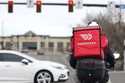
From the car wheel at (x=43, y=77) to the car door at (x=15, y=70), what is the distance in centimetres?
32

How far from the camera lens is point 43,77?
69.3 ft

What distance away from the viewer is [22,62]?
21094 mm

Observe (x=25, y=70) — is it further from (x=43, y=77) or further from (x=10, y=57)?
(x=10, y=57)

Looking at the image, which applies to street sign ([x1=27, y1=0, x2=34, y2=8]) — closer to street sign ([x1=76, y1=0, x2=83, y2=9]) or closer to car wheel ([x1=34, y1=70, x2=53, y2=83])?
street sign ([x1=76, y1=0, x2=83, y2=9])

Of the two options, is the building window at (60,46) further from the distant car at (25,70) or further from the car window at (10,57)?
the car window at (10,57)

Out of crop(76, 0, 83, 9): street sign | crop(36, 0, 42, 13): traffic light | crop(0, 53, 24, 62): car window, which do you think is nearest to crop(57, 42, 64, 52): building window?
crop(76, 0, 83, 9): street sign

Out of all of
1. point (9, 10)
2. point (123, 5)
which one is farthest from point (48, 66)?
point (123, 5)

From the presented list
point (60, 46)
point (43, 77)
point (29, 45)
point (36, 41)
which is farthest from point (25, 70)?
point (36, 41)

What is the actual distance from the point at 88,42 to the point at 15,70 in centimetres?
1373

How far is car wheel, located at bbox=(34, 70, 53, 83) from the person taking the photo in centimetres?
2080

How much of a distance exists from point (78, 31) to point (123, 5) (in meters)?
33.5

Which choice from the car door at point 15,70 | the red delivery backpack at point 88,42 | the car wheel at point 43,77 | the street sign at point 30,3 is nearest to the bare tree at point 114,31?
the street sign at point 30,3

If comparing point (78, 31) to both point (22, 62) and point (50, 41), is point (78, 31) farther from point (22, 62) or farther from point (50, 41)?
point (50, 41)

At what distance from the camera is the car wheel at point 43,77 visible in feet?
68.2
